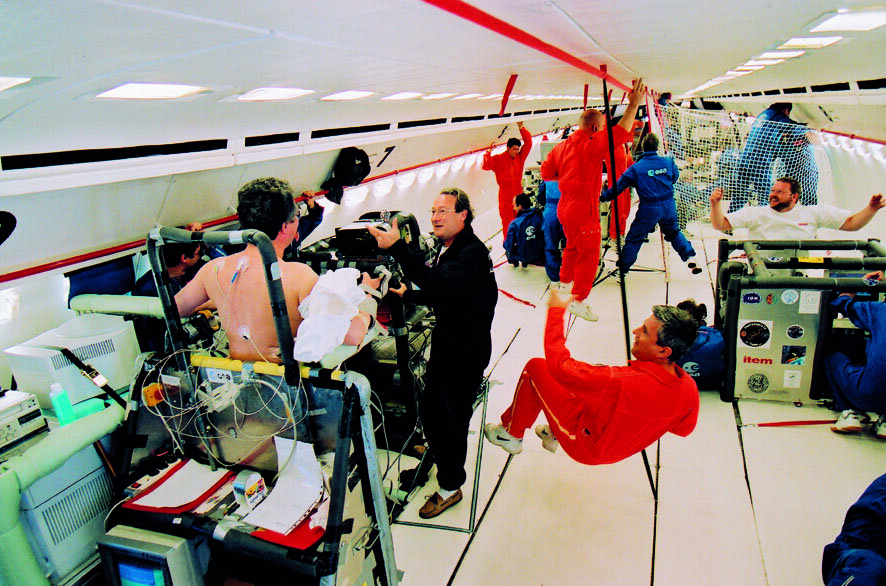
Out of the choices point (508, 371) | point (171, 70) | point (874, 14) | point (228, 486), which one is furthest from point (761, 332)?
point (171, 70)

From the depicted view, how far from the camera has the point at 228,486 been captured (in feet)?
7.08

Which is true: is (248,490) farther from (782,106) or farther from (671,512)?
(782,106)

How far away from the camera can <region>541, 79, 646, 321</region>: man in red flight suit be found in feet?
16.1

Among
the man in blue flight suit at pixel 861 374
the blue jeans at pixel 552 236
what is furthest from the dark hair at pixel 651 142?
the man in blue flight suit at pixel 861 374

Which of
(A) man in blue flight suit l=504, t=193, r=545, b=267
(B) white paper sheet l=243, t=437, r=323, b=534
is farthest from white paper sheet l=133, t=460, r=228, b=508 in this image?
(A) man in blue flight suit l=504, t=193, r=545, b=267

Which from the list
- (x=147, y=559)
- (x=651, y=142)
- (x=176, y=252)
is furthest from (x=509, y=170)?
(x=147, y=559)

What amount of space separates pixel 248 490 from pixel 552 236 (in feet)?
17.3

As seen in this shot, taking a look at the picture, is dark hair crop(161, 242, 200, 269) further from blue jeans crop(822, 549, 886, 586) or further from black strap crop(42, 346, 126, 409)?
blue jeans crop(822, 549, 886, 586)

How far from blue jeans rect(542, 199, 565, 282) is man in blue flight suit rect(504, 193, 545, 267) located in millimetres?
318

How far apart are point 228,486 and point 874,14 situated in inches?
128

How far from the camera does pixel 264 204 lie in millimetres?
2092

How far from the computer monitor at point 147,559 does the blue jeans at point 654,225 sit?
216 inches

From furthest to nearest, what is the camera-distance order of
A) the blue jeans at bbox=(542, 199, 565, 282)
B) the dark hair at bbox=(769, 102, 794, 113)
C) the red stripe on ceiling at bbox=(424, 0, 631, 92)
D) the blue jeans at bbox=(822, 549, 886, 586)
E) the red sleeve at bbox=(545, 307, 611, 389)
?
the dark hair at bbox=(769, 102, 794, 113) < the blue jeans at bbox=(542, 199, 565, 282) < the red sleeve at bbox=(545, 307, 611, 389) < the blue jeans at bbox=(822, 549, 886, 586) < the red stripe on ceiling at bbox=(424, 0, 631, 92)

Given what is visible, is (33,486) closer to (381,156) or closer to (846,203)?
(381,156)
